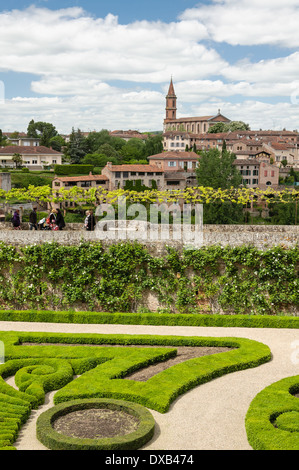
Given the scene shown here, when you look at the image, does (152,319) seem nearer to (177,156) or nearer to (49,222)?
(49,222)

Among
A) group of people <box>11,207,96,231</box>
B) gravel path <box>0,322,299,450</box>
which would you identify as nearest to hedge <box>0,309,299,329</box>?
gravel path <box>0,322,299,450</box>

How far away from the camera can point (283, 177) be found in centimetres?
9544

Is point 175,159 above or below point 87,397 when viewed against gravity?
above

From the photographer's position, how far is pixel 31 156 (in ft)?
322

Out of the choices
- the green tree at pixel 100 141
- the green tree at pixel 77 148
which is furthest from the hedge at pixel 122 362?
the green tree at pixel 100 141

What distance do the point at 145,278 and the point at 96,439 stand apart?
8418 millimetres

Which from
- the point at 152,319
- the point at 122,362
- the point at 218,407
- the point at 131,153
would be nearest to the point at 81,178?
the point at 131,153

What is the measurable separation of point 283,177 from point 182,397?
288ft

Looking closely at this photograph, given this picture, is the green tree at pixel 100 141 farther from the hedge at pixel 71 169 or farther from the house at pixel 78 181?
the house at pixel 78 181

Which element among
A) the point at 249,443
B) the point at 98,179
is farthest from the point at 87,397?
the point at 98,179

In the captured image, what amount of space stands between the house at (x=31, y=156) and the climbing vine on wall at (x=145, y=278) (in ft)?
263

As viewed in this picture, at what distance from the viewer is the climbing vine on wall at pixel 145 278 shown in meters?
16.8

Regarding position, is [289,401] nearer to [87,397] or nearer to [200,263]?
[87,397]

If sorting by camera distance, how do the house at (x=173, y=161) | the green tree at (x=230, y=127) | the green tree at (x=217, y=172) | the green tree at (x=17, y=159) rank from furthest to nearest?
the green tree at (x=230, y=127) < the green tree at (x=17, y=159) < the house at (x=173, y=161) < the green tree at (x=217, y=172)
